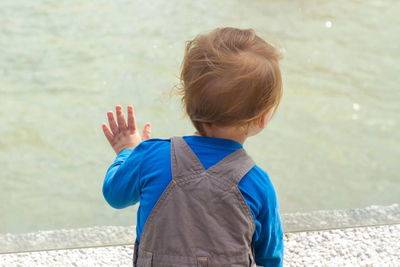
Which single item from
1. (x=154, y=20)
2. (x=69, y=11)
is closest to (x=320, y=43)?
(x=154, y=20)

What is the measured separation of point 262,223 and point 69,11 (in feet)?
4.68

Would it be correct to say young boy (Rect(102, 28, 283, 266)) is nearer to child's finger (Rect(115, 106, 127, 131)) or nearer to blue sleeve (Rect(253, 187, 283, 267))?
blue sleeve (Rect(253, 187, 283, 267))

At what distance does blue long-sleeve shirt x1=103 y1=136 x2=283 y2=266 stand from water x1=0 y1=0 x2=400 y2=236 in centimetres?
111

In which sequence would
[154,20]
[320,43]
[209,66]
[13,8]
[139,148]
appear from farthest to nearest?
[320,43] < [154,20] < [13,8] < [139,148] < [209,66]

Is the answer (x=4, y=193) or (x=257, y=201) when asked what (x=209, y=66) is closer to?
(x=257, y=201)

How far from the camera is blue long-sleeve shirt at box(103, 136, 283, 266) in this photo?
94 centimetres

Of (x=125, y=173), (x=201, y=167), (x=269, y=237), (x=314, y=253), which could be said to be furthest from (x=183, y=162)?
(x=314, y=253)

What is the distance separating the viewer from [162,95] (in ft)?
7.06

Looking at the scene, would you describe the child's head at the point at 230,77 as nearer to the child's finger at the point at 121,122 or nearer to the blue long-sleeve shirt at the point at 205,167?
the blue long-sleeve shirt at the point at 205,167

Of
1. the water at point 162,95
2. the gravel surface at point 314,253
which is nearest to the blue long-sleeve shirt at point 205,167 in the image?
the gravel surface at point 314,253

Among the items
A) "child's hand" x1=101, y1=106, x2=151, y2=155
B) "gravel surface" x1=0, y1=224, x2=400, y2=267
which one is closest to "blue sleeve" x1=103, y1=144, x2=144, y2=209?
"child's hand" x1=101, y1=106, x2=151, y2=155

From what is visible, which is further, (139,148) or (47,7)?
(47,7)

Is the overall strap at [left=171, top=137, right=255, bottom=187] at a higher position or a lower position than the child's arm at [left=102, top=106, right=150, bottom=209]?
higher

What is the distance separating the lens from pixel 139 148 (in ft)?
3.28
